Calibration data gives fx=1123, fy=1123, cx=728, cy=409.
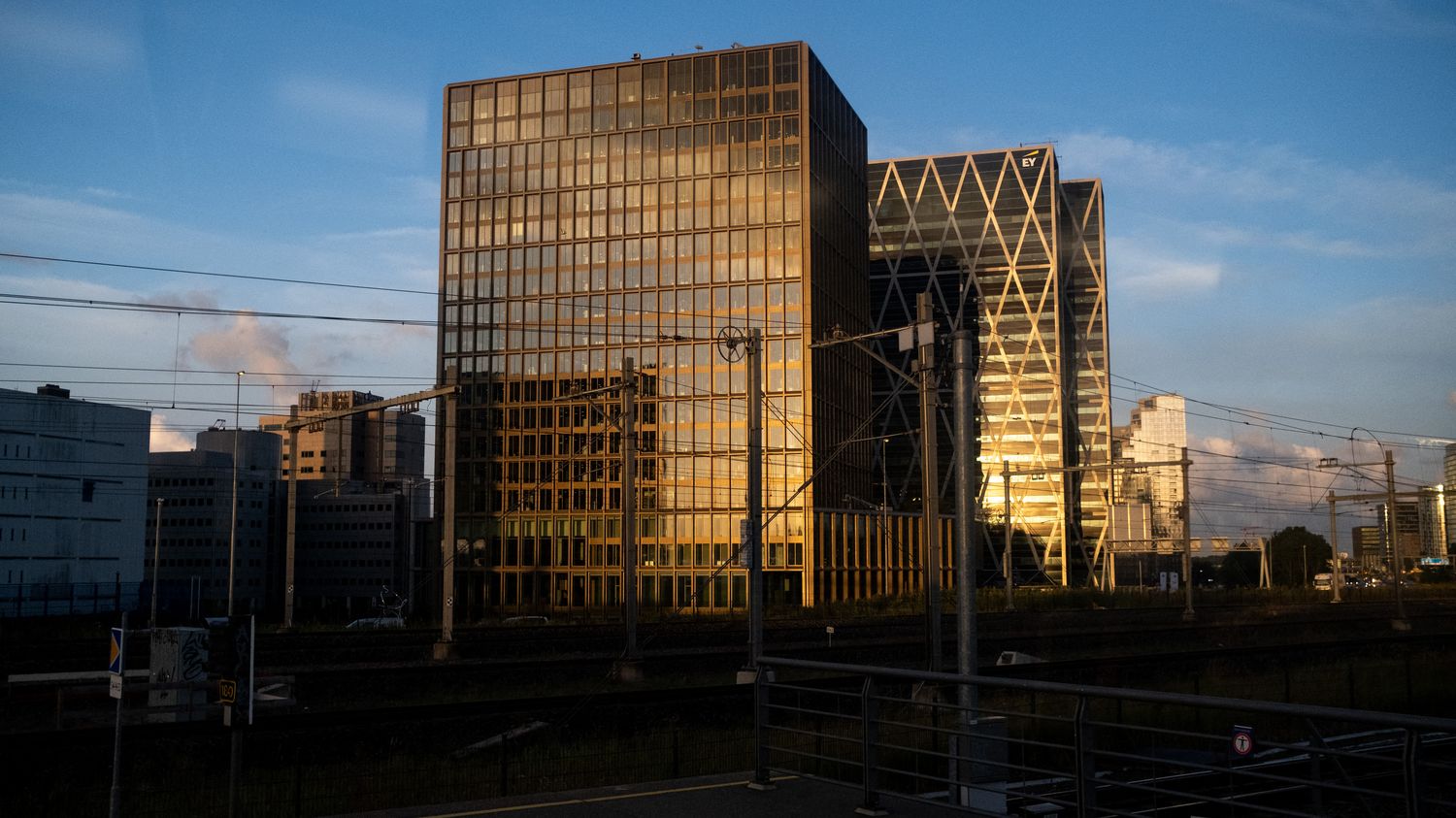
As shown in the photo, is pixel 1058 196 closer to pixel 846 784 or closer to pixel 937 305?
pixel 937 305

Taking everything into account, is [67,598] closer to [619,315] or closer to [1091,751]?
[619,315]

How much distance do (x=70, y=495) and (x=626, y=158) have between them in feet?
188

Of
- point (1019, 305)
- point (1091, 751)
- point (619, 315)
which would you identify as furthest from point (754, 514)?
point (1019, 305)

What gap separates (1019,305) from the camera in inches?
6112

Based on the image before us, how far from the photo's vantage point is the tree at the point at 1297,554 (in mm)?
162250

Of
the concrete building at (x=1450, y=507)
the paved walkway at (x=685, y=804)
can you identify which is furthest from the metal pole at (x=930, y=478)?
the concrete building at (x=1450, y=507)

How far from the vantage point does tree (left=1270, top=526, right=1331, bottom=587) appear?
16225cm

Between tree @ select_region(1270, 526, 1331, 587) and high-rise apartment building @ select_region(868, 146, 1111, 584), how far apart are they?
29032mm

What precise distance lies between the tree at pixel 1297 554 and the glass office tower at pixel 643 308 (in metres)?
103

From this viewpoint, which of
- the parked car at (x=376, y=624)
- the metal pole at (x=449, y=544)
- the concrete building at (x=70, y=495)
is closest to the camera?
the metal pole at (x=449, y=544)

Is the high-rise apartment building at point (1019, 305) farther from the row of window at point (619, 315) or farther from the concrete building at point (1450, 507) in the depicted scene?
the row of window at point (619, 315)

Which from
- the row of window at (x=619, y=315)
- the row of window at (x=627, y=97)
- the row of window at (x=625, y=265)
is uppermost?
the row of window at (x=627, y=97)

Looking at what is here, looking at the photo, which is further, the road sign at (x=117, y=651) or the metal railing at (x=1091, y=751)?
the road sign at (x=117, y=651)

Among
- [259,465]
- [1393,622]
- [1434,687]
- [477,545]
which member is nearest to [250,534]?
[259,465]
